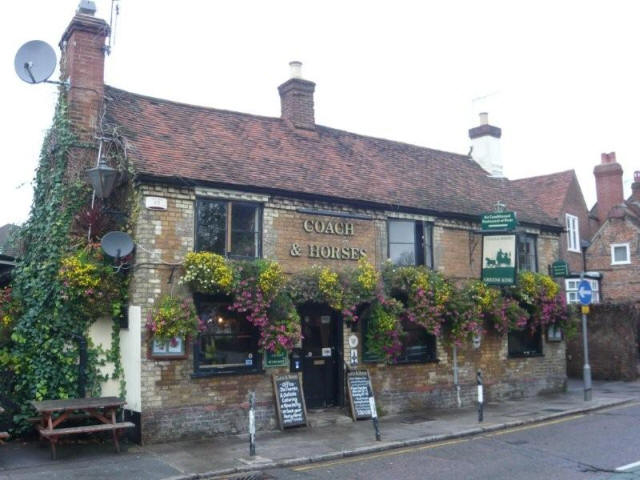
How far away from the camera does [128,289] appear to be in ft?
40.5

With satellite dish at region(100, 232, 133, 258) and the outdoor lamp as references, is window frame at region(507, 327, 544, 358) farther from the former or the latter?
the outdoor lamp

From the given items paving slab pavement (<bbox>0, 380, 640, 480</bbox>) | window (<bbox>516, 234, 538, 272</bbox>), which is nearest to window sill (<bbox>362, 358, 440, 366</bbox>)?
paving slab pavement (<bbox>0, 380, 640, 480</bbox>)

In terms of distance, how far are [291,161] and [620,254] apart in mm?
18173

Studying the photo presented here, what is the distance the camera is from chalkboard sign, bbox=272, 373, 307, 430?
42.8 feet

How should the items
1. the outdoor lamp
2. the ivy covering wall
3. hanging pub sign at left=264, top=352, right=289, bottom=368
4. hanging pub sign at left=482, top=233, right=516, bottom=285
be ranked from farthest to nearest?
hanging pub sign at left=482, top=233, right=516, bottom=285 → hanging pub sign at left=264, top=352, right=289, bottom=368 → the outdoor lamp → the ivy covering wall

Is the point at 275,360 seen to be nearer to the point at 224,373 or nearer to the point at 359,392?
the point at 224,373

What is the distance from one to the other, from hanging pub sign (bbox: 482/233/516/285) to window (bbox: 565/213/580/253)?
12.9 metres

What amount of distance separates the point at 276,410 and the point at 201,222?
4203mm

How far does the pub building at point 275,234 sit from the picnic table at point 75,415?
1.70ft

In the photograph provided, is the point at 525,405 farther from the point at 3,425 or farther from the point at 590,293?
the point at 3,425

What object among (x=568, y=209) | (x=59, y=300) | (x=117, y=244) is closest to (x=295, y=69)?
(x=117, y=244)

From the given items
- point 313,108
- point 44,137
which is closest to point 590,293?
point 313,108

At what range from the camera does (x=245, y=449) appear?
11.2 m

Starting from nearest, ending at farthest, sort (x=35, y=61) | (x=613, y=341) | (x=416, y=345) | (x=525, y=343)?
(x=35, y=61) < (x=416, y=345) < (x=525, y=343) < (x=613, y=341)
